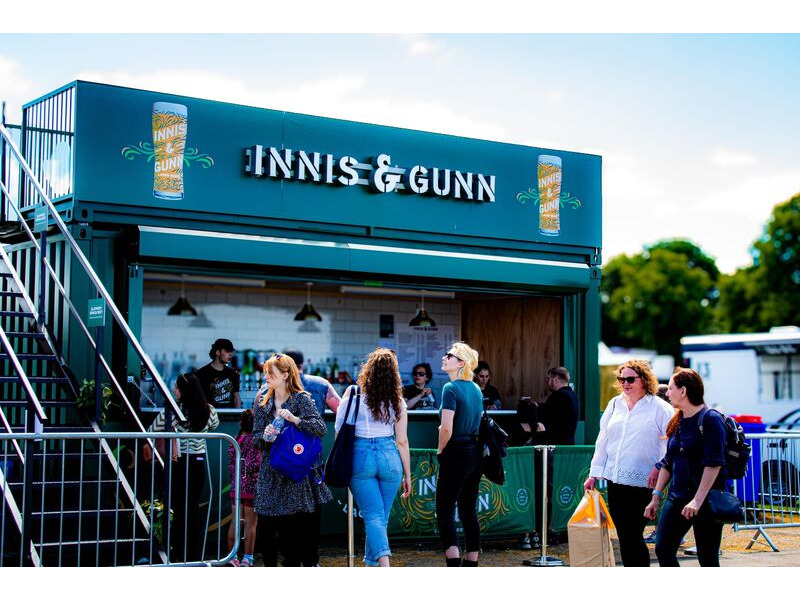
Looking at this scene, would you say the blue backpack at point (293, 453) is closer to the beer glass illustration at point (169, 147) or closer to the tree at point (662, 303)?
the beer glass illustration at point (169, 147)

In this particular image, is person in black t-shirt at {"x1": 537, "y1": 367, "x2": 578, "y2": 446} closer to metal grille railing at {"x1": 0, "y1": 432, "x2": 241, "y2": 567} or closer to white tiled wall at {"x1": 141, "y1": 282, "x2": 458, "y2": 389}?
metal grille railing at {"x1": 0, "y1": 432, "x2": 241, "y2": 567}

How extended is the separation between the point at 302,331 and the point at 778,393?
944 cm

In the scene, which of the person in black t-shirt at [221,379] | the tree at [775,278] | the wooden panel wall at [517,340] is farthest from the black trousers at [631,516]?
the tree at [775,278]

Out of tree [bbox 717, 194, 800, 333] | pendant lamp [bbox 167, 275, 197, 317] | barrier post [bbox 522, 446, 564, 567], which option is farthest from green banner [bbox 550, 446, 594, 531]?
tree [bbox 717, 194, 800, 333]

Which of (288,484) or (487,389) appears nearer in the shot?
(288,484)

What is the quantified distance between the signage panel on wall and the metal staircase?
103 cm

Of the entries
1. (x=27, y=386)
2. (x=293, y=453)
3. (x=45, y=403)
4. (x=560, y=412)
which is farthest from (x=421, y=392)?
(x=27, y=386)

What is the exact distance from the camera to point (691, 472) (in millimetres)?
7680

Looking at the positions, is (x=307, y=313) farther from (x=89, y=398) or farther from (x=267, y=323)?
(x=89, y=398)

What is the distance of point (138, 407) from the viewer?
11.1 m

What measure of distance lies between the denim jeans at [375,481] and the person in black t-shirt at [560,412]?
13.9ft

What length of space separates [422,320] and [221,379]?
16.3 feet

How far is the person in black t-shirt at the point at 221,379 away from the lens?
1191 centimetres
